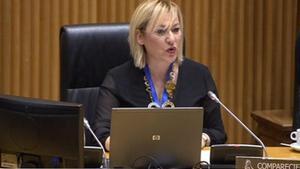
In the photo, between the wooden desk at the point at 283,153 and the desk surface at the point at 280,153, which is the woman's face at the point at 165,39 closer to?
the desk surface at the point at 280,153

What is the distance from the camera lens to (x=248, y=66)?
5074mm

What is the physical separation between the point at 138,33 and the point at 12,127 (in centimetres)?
126

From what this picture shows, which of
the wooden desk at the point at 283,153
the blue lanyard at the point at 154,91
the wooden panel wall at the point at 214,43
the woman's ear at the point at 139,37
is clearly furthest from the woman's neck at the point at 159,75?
the wooden panel wall at the point at 214,43

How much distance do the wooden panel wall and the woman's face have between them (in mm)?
1400

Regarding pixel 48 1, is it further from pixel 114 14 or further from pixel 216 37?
pixel 216 37

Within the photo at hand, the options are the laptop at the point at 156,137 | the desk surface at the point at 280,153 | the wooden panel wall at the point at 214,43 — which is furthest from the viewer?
the wooden panel wall at the point at 214,43

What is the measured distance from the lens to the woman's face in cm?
341

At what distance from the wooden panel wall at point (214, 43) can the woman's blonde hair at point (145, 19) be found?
4.32 feet

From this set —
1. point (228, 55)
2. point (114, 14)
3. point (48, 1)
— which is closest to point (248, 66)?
point (228, 55)

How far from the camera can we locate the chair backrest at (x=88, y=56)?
11.5ft

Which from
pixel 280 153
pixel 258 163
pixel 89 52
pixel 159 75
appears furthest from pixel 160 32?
pixel 258 163

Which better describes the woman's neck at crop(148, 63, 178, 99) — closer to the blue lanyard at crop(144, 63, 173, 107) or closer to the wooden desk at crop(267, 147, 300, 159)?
the blue lanyard at crop(144, 63, 173, 107)

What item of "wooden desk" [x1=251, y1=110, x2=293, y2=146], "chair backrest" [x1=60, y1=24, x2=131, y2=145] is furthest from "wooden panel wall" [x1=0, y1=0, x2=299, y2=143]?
"chair backrest" [x1=60, y1=24, x2=131, y2=145]

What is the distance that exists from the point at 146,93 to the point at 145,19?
14.6 inches
